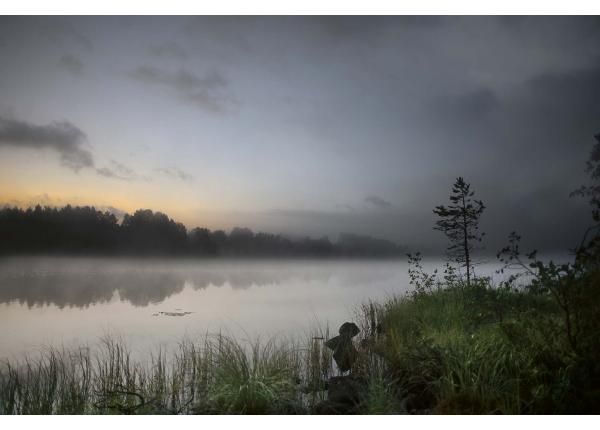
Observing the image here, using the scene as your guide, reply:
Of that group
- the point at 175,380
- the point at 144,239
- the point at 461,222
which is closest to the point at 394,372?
the point at 175,380

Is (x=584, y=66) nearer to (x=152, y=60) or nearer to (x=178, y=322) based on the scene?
(x=152, y=60)

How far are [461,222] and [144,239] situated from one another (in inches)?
157

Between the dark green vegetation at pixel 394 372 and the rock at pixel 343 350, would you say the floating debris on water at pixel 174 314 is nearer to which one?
the dark green vegetation at pixel 394 372

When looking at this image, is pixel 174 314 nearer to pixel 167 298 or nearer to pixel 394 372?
pixel 167 298

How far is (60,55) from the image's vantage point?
4.43m

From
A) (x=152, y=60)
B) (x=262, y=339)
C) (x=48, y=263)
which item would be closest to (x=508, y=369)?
(x=262, y=339)

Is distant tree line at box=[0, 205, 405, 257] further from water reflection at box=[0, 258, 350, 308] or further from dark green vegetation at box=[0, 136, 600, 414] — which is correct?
dark green vegetation at box=[0, 136, 600, 414]

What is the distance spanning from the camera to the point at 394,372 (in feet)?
11.3

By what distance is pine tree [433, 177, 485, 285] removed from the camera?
4.95 meters

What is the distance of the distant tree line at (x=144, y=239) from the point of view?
5012 mm

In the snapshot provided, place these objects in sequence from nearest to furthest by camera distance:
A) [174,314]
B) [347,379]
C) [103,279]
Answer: [347,379] → [174,314] → [103,279]
